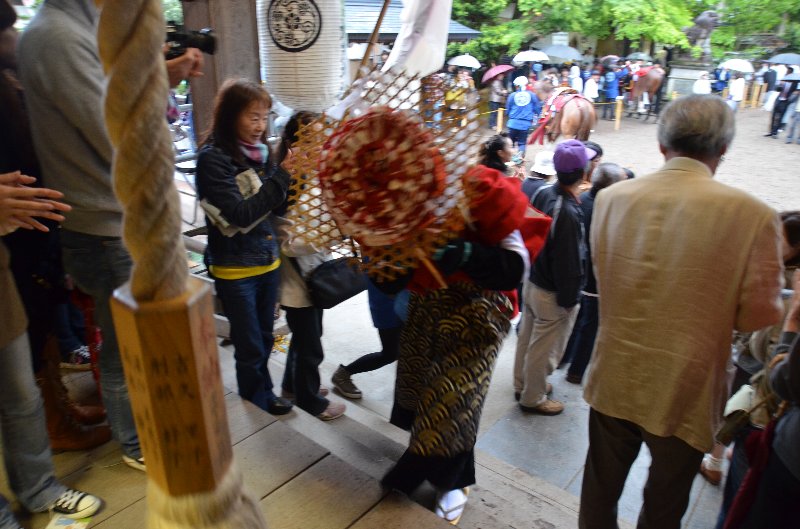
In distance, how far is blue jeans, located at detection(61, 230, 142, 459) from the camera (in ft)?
6.31

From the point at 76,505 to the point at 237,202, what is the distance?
1.33 metres

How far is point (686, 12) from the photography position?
18000 mm

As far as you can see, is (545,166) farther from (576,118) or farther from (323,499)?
(323,499)

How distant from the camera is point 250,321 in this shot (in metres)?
2.78

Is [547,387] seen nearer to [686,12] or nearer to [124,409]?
[124,409]

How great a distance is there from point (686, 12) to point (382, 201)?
20628 millimetres

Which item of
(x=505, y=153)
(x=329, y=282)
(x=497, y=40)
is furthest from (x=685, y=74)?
(x=329, y=282)

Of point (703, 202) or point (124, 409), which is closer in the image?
point (703, 202)

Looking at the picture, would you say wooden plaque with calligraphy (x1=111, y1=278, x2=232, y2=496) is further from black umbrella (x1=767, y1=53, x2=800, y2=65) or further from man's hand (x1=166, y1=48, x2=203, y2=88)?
black umbrella (x1=767, y1=53, x2=800, y2=65)

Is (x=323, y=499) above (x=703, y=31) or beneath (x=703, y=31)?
beneath

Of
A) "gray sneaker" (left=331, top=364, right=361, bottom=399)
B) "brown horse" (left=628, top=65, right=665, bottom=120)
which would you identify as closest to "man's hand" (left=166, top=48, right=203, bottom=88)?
"gray sneaker" (left=331, top=364, right=361, bottom=399)

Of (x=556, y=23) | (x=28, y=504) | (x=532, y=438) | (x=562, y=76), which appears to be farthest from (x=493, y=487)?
(x=556, y=23)

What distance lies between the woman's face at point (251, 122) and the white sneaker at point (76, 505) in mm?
1606

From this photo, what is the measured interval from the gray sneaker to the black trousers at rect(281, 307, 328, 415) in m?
0.61
